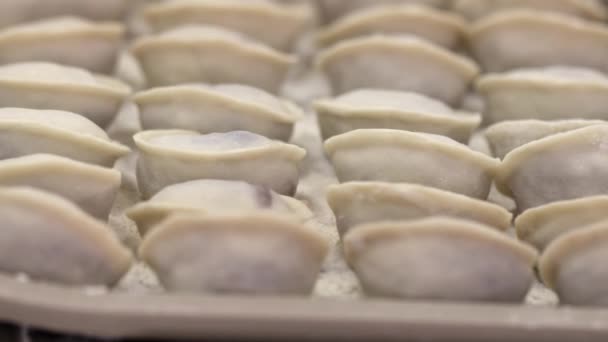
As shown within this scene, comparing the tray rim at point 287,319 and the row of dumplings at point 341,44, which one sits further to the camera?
the row of dumplings at point 341,44

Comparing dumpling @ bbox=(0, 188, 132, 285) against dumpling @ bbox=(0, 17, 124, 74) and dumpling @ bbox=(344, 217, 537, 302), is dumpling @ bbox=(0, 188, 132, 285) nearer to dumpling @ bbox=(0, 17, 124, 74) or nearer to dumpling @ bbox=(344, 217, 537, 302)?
dumpling @ bbox=(344, 217, 537, 302)

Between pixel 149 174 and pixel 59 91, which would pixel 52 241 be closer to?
pixel 149 174

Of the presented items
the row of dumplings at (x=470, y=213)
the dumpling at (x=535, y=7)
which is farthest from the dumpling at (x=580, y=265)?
the dumpling at (x=535, y=7)

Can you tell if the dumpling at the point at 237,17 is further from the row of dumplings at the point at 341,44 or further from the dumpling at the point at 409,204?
the dumpling at the point at 409,204

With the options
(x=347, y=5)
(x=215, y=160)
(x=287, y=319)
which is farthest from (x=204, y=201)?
(x=347, y=5)

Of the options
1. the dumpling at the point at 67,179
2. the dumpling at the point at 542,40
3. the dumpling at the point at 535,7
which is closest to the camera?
the dumpling at the point at 67,179

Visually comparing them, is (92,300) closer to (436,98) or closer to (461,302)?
(461,302)
